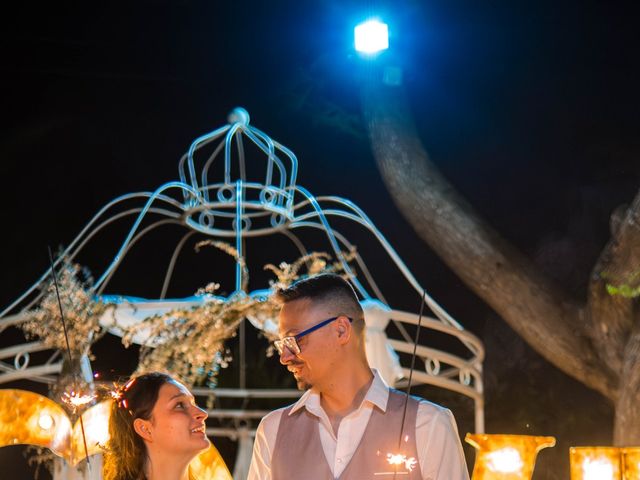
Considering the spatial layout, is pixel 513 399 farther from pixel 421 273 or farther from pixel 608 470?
pixel 608 470

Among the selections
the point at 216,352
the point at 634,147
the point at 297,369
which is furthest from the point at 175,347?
the point at 634,147

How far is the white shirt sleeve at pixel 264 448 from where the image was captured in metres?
2.55

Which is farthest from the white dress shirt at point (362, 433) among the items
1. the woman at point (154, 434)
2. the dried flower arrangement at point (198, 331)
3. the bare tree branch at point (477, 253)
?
the bare tree branch at point (477, 253)

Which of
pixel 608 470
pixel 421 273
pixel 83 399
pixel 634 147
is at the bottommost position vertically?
pixel 608 470

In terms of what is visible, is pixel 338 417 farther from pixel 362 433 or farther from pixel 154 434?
pixel 154 434

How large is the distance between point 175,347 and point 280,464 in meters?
2.98

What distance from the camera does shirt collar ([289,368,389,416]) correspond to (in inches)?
100.0

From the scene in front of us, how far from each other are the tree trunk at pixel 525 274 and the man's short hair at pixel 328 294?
4.06m

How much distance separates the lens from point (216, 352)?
5.48 meters

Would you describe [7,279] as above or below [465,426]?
above

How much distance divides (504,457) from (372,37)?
12.3ft

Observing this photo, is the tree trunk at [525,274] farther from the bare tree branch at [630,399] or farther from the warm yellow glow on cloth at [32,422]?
the warm yellow glow on cloth at [32,422]

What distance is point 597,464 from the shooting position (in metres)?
4.70

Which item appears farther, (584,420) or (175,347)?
(584,420)
